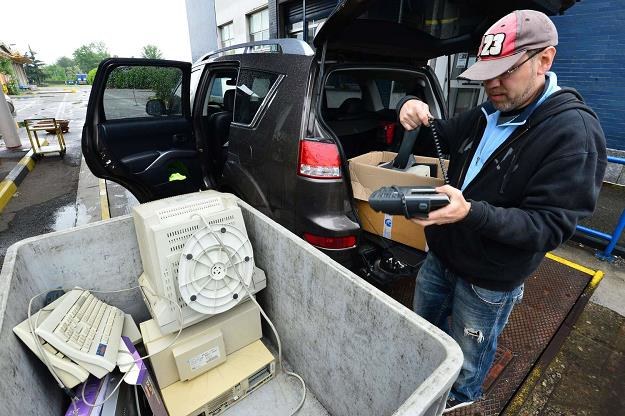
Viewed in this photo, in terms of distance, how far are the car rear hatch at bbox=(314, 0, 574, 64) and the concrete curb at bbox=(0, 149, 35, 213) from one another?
5529 millimetres

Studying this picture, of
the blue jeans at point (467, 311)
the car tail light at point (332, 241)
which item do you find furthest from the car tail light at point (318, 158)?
the blue jeans at point (467, 311)

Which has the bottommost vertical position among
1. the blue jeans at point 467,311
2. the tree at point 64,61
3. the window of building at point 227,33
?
the blue jeans at point 467,311

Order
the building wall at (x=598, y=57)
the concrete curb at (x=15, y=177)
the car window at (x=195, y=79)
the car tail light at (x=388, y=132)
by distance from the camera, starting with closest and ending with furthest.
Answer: the car tail light at (x=388, y=132), the car window at (x=195, y=79), the building wall at (x=598, y=57), the concrete curb at (x=15, y=177)

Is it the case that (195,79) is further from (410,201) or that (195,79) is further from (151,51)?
(151,51)

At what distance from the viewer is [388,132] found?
2.89m

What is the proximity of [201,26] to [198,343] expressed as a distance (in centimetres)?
1743

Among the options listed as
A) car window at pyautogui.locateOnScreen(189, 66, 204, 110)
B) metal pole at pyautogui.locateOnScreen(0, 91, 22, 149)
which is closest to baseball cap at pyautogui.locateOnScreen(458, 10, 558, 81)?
car window at pyautogui.locateOnScreen(189, 66, 204, 110)

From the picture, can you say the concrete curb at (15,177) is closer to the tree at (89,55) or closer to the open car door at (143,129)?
the open car door at (143,129)

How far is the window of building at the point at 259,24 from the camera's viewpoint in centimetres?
1077

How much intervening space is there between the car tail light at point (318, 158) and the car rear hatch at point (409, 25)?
595 mm

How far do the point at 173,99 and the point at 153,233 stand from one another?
240 centimetres

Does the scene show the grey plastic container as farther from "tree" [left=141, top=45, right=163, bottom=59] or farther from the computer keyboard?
"tree" [left=141, top=45, right=163, bottom=59]

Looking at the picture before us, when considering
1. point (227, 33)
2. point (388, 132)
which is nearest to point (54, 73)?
point (227, 33)

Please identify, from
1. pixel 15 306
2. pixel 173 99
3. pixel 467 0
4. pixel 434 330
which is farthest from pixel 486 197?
pixel 173 99
